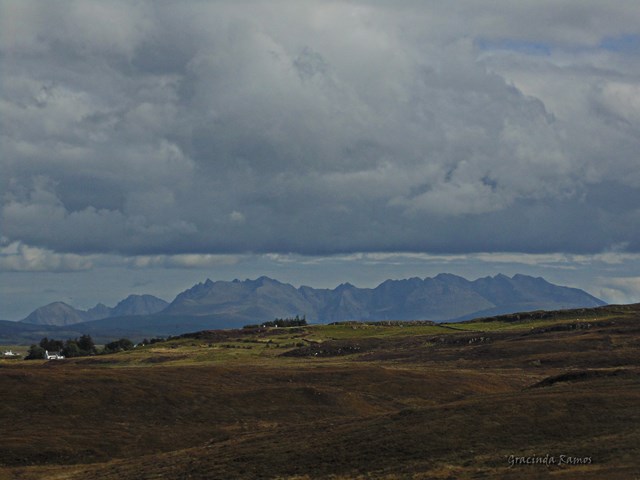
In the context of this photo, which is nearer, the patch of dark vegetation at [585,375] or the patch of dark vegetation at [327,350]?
the patch of dark vegetation at [585,375]

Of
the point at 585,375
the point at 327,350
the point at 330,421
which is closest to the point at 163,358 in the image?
the point at 327,350

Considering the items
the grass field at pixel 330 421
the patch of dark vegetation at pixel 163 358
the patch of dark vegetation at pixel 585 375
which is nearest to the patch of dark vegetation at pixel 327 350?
the patch of dark vegetation at pixel 163 358

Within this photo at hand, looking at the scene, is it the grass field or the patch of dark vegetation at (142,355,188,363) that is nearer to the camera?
the grass field

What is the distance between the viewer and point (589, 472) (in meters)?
57.2

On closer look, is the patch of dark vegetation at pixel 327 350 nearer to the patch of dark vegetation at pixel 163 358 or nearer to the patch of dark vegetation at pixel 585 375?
the patch of dark vegetation at pixel 163 358

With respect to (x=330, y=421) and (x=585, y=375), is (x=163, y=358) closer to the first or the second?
(x=330, y=421)

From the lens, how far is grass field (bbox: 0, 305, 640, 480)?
2606 inches

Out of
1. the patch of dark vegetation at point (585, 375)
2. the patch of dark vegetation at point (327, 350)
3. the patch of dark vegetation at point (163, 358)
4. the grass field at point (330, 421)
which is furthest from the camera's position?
the patch of dark vegetation at point (327, 350)

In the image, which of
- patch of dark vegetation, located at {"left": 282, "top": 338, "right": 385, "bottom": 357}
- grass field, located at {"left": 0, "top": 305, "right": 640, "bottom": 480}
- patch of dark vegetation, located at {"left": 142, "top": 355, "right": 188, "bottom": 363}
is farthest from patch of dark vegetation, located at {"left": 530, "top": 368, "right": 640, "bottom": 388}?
patch of dark vegetation, located at {"left": 142, "top": 355, "right": 188, "bottom": 363}

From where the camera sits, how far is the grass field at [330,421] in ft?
217

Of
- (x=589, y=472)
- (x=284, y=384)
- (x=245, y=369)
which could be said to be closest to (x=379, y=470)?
(x=589, y=472)

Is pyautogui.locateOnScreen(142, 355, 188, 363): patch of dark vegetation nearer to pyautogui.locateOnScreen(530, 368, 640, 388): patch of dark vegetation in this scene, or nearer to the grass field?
the grass field

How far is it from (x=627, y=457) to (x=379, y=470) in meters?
17.4

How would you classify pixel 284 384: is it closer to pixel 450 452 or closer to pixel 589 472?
pixel 450 452
